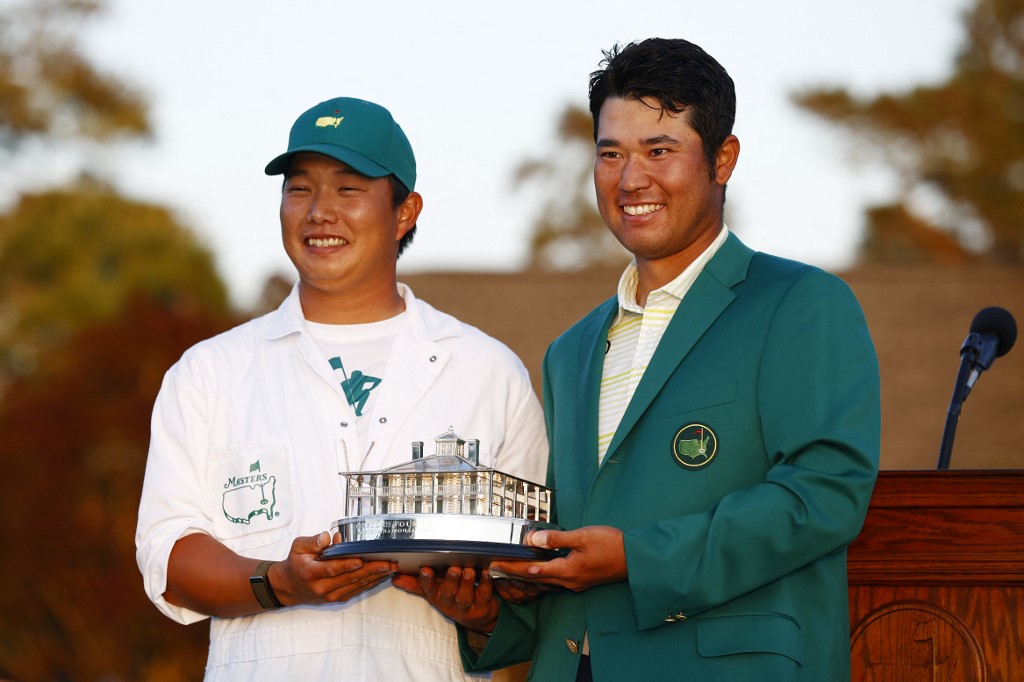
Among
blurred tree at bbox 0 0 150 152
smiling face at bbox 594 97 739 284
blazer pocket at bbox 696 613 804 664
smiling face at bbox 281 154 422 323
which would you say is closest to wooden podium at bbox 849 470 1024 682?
blazer pocket at bbox 696 613 804 664

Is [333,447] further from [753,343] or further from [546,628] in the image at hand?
[753,343]

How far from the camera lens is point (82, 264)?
107 ft

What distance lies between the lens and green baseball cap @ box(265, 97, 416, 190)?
4.89m

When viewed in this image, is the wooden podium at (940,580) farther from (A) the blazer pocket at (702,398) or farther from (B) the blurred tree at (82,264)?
(B) the blurred tree at (82,264)

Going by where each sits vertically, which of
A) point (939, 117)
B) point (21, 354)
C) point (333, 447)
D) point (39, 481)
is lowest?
point (333, 447)

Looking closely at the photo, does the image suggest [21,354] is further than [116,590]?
Yes

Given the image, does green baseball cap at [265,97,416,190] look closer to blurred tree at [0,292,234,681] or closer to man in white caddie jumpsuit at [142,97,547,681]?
man in white caddie jumpsuit at [142,97,547,681]

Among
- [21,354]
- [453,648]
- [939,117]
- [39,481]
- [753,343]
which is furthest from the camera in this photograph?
[939,117]

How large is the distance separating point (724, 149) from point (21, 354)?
28.4 meters

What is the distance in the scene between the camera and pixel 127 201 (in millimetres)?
34625

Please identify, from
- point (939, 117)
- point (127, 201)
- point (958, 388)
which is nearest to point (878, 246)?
point (939, 117)

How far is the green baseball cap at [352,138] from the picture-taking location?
4887 millimetres

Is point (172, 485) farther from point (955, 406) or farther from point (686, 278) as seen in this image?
point (955, 406)

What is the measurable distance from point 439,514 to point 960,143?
1233 inches
